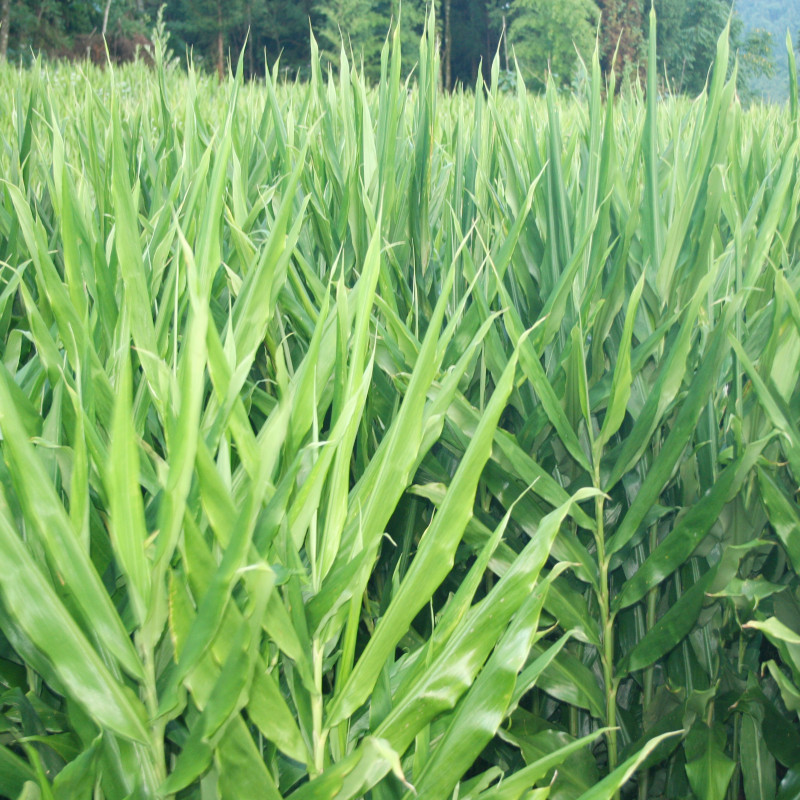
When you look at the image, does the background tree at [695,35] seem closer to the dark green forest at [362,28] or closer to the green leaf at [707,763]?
the dark green forest at [362,28]

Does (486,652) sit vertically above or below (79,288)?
below

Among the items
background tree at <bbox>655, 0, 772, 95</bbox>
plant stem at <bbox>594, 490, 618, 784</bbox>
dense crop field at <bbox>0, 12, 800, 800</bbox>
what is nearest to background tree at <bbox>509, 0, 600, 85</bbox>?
background tree at <bbox>655, 0, 772, 95</bbox>

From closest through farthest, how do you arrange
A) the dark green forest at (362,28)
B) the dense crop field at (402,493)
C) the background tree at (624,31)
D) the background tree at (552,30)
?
the dense crop field at (402,493)
the dark green forest at (362,28)
the background tree at (624,31)
the background tree at (552,30)

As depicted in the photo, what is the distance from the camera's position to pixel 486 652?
14.7 inches

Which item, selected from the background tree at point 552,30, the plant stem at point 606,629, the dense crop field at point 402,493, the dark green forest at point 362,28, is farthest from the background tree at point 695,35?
the plant stem at point 606,629

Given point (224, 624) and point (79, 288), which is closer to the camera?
point (224, 624)

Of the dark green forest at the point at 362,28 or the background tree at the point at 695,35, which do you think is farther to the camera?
the background tree at the point at 695,35

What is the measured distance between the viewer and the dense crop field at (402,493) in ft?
1.09

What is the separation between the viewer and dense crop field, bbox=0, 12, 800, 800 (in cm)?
33

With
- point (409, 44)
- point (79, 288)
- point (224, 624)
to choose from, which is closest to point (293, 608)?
point (224, 624)

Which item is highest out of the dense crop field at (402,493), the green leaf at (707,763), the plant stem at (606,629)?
the dense crop field at (402,493)

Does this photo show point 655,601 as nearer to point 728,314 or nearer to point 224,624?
point 728,314

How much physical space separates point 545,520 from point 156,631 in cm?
21

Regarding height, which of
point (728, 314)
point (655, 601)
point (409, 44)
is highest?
point (409, 44)
